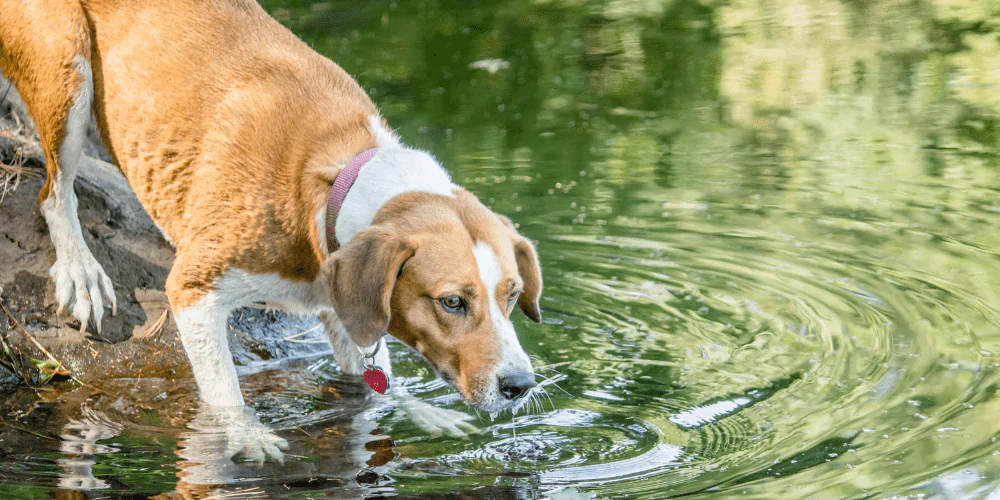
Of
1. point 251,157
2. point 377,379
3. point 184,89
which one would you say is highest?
point 184,89

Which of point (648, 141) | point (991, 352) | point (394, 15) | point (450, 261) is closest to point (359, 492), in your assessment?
point (450, 261)

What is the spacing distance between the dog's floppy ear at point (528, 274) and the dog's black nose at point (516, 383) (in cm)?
58

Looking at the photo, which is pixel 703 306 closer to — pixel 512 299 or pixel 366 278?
pixel 512 299

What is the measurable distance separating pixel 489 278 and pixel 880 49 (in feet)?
27.9

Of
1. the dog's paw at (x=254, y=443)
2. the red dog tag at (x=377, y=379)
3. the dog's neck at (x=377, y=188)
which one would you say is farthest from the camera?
the red dog tag at (x=377, y=379)

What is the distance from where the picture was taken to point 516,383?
4.14 meters

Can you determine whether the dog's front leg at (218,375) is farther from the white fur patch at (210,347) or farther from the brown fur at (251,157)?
the brown fur at (251,157)

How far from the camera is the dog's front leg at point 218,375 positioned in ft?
16.0

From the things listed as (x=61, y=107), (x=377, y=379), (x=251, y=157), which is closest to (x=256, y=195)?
(x=251, y=157)

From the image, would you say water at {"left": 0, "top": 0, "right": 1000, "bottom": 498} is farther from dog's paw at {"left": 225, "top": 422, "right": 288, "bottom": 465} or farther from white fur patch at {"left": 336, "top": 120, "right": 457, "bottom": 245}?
white fur patch at {"left": 336, "top": 120, "right": 457, "bottom": 245}

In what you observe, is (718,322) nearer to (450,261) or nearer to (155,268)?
(450,261)

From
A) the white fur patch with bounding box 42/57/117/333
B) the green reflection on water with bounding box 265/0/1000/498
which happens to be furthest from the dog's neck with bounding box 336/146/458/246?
the white fur patch with bounding box 42/57/117/333

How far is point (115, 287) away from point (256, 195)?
1569 mm

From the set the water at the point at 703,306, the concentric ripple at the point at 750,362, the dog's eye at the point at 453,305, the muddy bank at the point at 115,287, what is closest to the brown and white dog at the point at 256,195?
the dog's eye at the point at 453,305
